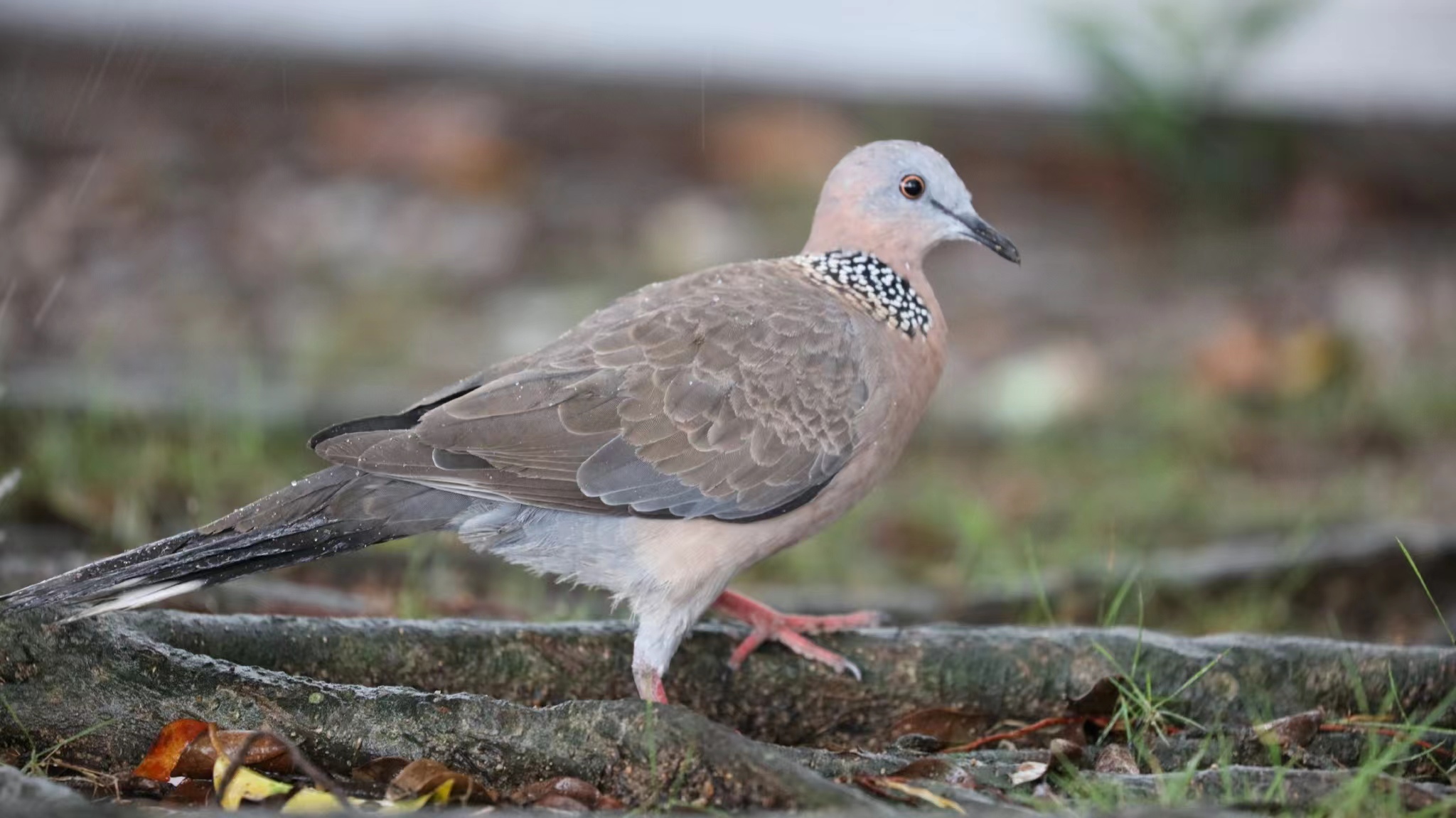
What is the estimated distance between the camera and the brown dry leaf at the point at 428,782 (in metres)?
2.98

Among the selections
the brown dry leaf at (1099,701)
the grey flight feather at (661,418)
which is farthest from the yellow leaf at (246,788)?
the brown dry leaf at (1099,701)

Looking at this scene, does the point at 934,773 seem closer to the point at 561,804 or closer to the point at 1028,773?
the point at 1028,773

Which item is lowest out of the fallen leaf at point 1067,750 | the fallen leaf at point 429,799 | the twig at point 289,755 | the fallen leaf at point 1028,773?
the fallen leaf at point 1067,750

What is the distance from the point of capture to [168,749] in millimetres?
3080

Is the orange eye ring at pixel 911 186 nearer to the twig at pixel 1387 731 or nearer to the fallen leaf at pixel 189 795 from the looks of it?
the twig at pixel 1387 731

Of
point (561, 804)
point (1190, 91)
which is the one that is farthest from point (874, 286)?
point (1190, 91)

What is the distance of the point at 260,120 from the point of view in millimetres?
9531

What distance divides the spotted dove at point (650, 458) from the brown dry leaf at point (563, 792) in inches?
22.2

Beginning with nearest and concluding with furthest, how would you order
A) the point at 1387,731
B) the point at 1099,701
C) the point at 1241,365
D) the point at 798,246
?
the point at 1387,731 → the point at 1099,701 → the point at 1241,365 → the point at 798,246

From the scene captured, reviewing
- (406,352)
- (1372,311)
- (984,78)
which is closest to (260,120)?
(406,352)

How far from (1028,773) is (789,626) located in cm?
88

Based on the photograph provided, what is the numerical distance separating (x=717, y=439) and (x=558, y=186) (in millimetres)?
5815

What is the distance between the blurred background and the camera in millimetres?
5465

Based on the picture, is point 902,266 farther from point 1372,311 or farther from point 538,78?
point 538,78
